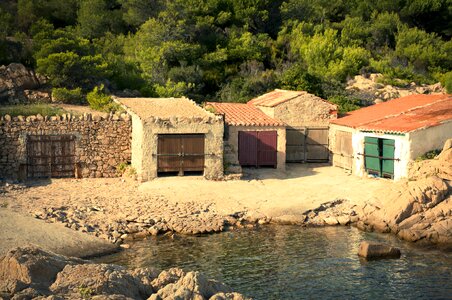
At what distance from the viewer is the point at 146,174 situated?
94.8ft

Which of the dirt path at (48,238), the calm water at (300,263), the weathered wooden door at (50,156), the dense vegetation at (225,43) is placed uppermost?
the dense vegetation at (225,43)

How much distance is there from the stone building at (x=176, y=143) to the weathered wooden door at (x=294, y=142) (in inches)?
204

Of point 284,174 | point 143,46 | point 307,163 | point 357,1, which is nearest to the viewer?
point 284,174

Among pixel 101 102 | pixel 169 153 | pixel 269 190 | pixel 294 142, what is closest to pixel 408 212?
pixel 269 190

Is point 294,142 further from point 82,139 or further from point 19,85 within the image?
point 19,85

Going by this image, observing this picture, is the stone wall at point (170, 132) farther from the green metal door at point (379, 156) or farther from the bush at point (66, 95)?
the green metal door at point (379, 156)

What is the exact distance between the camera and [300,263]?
21703 mm

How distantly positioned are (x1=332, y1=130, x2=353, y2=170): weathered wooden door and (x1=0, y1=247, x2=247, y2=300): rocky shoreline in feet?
57.6

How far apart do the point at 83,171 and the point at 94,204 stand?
3.85 meters

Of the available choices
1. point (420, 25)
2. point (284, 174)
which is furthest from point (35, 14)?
point (420, 25)

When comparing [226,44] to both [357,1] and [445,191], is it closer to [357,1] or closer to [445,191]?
[357,1]

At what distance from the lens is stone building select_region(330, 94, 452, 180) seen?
2902 centimetres

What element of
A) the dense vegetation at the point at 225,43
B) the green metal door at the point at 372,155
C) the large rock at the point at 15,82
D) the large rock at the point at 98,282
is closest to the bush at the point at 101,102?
the dense vegetation at the point at 225,43

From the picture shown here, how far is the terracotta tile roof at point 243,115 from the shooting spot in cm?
3153
